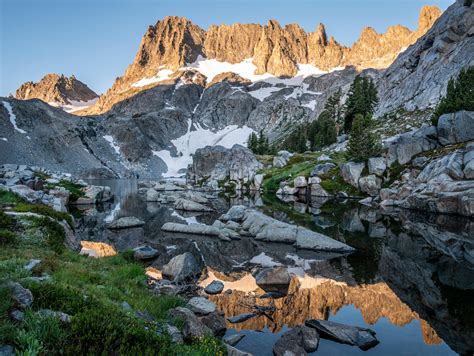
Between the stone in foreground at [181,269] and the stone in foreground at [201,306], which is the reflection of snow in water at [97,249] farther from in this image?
the stone in foreground at [201,306]

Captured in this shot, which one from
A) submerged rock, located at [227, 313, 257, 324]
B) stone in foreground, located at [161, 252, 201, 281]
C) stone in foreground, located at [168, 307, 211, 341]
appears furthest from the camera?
stone in foreground, located at [161, 252, 201, 281]

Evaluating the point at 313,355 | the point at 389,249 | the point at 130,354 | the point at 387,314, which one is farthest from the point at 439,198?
the point at 130,354

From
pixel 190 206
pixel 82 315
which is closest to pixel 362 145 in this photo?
pixel 190 206

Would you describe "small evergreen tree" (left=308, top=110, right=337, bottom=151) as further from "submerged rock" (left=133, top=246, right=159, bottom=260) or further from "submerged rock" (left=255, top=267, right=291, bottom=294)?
"submerged rock" (left=255, top=267, right=291, bottom=294)

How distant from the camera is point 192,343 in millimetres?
8555

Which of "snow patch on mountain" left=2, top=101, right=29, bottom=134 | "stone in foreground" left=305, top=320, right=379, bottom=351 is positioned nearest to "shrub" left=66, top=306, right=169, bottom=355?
"stone in foreground" left=305, top=320, right=379, bottom=351

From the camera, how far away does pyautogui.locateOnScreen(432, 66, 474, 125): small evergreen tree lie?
47.4 meters

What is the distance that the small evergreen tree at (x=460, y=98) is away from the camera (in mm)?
47444

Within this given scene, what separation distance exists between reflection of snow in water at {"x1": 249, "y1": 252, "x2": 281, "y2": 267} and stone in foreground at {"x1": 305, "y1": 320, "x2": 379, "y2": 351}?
857 cm

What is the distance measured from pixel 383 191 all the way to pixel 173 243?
117ft

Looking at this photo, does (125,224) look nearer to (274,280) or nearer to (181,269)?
(181,269)

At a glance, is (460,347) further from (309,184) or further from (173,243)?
(309,184)

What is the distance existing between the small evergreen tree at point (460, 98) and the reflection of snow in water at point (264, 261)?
145 feet

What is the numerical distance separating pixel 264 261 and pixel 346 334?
10.1 meters
